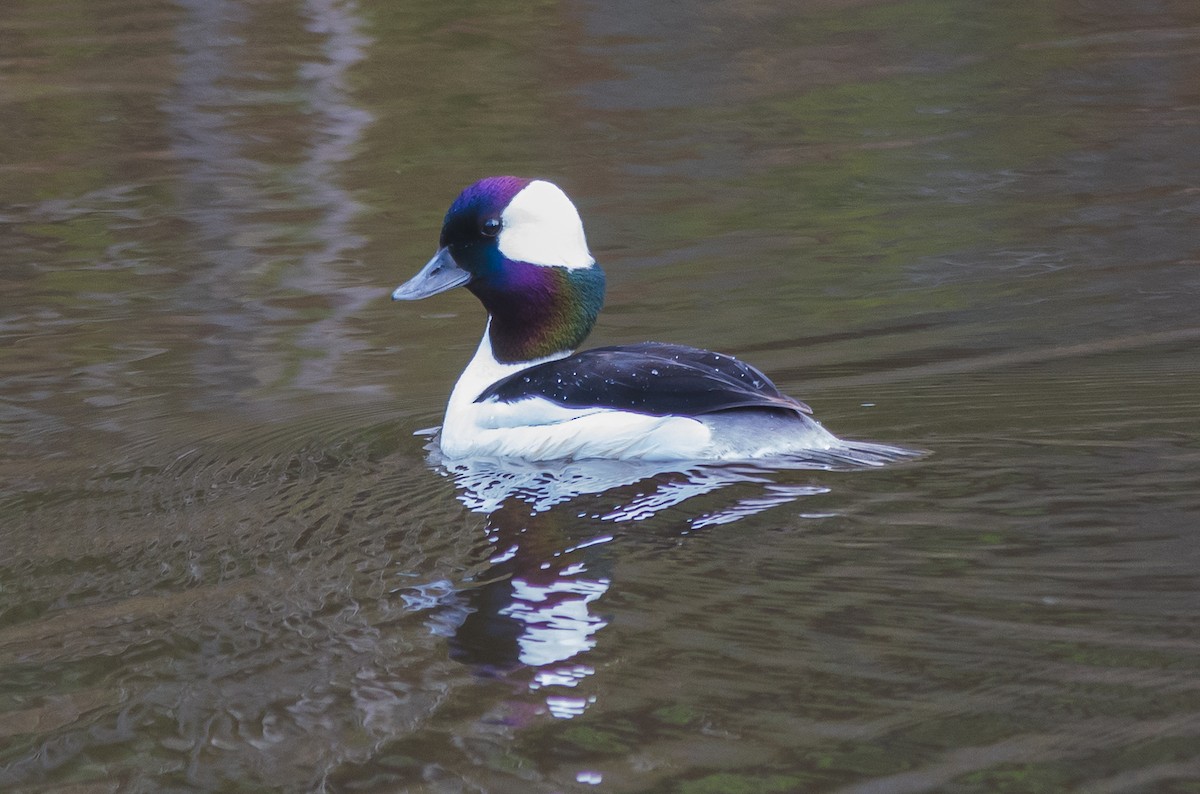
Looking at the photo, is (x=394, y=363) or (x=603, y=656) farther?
(x=394, y=363)

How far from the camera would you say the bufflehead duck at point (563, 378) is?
228 inches

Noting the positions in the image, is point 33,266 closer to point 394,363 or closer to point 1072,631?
point 394,363

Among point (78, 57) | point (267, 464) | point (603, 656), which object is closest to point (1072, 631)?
point (603, 656)

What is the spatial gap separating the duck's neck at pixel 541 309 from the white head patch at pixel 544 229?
0.04 meters

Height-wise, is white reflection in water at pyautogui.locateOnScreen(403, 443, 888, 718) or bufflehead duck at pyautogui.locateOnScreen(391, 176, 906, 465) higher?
bufflehead duck at pyautogui.locateOnScreen(391, 176, 906, 465)

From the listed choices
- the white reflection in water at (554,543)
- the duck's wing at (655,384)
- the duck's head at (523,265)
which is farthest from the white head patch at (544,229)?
the white reflection in water at (554,543)

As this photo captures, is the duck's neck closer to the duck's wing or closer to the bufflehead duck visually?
the bufflehead duck

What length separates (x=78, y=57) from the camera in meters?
15.5

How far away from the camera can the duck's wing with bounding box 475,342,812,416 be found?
576 centimetres

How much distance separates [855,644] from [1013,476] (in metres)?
1.54

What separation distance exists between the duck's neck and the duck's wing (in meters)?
0.45

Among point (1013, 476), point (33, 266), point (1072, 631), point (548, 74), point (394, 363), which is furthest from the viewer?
point (548, 74)

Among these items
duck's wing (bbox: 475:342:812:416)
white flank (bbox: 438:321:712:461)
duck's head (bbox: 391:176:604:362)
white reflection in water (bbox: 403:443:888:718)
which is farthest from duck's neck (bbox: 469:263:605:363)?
white reflection in water (bbox: 403:443:888:718)

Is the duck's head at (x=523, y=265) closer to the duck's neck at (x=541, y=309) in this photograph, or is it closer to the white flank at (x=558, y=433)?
the duck's neck at (x=541, y=309)
